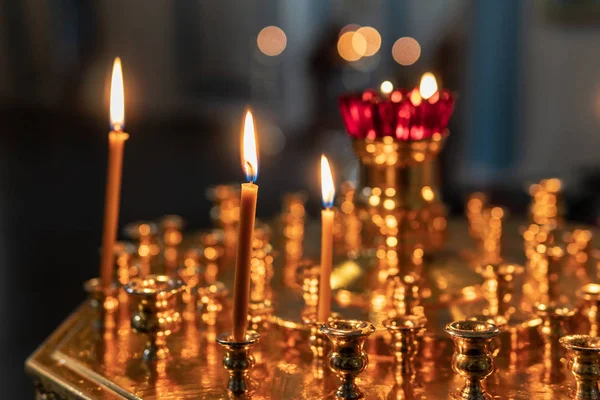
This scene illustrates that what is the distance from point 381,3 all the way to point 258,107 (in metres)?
0.68

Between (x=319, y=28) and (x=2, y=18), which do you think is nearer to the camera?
(x=2, y=18)

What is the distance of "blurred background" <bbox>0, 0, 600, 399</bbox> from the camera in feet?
7.70

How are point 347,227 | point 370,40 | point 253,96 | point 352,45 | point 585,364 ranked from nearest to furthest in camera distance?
1. point 585,364
2. point 347,227
3. point 352,45
4. point 370,40
5. point 253,96

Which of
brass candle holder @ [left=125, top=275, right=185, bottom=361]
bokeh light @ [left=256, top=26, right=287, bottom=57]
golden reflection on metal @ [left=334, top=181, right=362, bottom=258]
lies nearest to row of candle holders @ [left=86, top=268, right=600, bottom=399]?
brass candle holder @ [left=125, top=275, right=185, bottom=361]

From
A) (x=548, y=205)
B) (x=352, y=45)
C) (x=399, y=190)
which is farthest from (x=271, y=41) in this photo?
(x=399, y=190)

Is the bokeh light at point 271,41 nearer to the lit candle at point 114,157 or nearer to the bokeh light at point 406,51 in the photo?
the bokeh light at point 406,51

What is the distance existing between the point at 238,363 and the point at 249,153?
0.56ft

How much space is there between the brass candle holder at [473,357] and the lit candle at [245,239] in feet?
0.53

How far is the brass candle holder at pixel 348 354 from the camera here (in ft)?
2.02

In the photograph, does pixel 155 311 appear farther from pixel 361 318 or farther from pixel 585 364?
pixel 585 364

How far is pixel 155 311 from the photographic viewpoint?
0.73 meters

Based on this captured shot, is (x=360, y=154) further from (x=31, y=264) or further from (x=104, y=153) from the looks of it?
(x=104, y=153)

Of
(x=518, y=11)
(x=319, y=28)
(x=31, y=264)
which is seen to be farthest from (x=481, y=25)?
(x=31, y=264)

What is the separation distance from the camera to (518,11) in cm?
320
